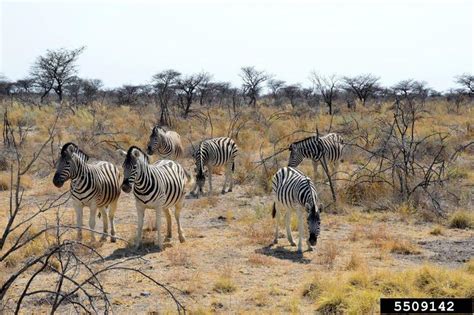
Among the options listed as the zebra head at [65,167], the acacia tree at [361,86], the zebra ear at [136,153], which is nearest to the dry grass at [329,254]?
the zebra ear at [136,153]

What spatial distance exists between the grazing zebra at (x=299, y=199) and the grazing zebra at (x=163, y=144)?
6086 mm

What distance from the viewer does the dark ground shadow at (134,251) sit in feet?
27.0

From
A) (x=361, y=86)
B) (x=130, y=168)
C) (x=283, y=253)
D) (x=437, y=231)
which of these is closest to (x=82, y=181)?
(x=130, y=168)

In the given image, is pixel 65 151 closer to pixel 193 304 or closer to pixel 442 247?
pixel 193 304

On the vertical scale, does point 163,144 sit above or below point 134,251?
above

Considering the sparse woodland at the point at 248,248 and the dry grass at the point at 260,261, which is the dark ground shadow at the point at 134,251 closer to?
the sparse woodland at the point at 248,248

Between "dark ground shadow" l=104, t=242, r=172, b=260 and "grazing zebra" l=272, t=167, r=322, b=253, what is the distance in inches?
80.9

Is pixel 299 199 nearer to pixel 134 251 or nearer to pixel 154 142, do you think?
pixel 134 251

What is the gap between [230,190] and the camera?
14.1m

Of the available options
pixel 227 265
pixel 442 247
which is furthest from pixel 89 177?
pixel 442 247

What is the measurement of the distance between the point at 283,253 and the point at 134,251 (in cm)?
237

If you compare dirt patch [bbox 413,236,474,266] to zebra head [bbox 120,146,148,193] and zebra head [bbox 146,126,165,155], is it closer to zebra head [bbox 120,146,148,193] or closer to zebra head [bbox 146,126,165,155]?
zebra head [bbox 120,146,148,193]

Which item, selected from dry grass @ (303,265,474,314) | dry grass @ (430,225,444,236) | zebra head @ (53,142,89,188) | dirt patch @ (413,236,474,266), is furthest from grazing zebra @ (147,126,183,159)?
dry grass @ (303,265,474,314)

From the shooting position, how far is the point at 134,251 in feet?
27.8
